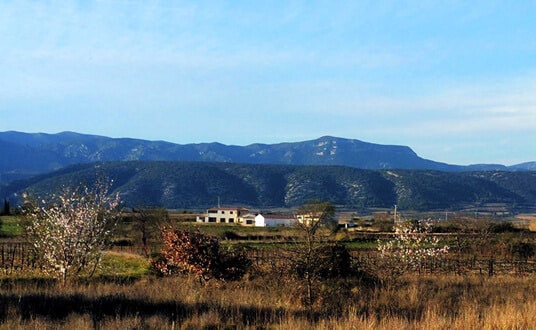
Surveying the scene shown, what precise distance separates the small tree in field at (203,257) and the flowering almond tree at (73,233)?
3.58m

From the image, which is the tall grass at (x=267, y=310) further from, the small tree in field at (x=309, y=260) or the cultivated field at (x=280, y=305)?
the small tree in field at (x=309, y=260)

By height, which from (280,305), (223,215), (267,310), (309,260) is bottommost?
(223,215)

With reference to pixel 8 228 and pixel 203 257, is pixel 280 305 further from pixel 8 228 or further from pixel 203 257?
pixel 8 228

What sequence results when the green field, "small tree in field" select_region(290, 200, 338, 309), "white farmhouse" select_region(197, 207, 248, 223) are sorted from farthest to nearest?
"white farmhouse" select_region(197, 207, 248, 223) → the green field → "small tree in field" select_region(290, 200, 338, 309)

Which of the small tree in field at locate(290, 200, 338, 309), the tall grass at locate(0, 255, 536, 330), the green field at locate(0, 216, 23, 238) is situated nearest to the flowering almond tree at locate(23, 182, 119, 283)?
the tall grass at locate(0, 255, 536, 330)

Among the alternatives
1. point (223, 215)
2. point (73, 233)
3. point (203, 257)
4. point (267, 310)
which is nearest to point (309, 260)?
point (267, 310)

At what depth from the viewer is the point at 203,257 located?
53.4ft

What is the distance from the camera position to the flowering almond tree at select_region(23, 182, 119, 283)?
1898cm

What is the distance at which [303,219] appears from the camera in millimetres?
12102

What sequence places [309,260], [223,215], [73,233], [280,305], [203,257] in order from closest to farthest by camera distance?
[280,305]
[309,260]
[203,257]
[73,233]
[223,215]

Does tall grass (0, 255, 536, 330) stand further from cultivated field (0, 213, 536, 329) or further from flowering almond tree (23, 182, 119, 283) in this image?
flowering almond tree (23, 182, 119, 283)

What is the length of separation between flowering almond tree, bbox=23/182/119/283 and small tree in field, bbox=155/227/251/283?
3.58 metres

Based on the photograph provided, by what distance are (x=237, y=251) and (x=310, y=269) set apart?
5.84m

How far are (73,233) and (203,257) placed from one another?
17.4 ft
